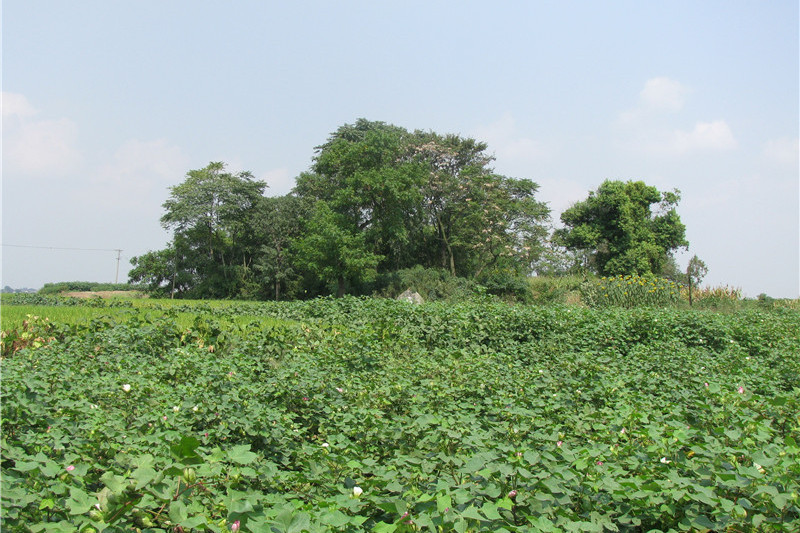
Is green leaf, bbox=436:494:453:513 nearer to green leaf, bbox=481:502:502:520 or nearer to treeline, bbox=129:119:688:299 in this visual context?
green leaf, bbox=481:502:502:520

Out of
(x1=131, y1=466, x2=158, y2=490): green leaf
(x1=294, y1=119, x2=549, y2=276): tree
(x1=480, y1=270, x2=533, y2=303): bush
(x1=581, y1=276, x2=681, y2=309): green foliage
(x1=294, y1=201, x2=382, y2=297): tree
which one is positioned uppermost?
(x1=294, y1=119, x2=549, y2=276): tree

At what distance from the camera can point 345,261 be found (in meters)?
20.3

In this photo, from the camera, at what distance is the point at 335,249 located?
2066 centimetres

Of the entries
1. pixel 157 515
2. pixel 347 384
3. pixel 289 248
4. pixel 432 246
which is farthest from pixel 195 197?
pixel 157 515

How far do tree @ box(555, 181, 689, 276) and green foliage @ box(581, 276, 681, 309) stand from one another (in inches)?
495

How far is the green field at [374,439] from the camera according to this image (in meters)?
1.62

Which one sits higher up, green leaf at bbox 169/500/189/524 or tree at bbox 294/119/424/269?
tree at bbox 294/119/424/269

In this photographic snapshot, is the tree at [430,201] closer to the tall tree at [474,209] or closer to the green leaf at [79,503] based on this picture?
the tall tree at [474,209]

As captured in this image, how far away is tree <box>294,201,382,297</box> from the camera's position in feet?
66.9

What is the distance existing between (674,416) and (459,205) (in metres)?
20.3

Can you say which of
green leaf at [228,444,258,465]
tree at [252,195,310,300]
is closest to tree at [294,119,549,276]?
tree at [252,195,310,300]

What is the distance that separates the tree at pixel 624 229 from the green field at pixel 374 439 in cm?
2251

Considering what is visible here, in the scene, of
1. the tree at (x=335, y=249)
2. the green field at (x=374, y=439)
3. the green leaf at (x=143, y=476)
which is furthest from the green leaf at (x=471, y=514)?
the tree at (x=335, y=249)

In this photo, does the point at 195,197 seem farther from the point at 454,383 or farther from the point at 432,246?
the point at 454,383
